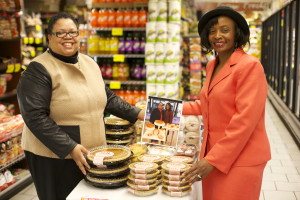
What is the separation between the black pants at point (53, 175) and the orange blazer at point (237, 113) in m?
0.96

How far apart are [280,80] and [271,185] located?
24.6 ft

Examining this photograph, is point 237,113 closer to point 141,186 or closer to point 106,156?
point 141,186

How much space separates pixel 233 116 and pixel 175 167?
1.50 ft

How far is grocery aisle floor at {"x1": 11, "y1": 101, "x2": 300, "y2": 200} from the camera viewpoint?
4266mm

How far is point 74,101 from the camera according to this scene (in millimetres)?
2242

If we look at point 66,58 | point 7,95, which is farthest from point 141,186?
point 7,95

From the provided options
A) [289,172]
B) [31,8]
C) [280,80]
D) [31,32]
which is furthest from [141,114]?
[280,80]

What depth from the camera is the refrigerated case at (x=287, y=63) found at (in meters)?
7.57

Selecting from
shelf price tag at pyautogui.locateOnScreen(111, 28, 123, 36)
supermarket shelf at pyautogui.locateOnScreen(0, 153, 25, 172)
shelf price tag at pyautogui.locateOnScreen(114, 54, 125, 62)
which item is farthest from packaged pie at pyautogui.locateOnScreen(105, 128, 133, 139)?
shelf price tag at pyautogui.locateOnScreen(111, 28, 123, 36)

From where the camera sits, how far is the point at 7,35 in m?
4.66

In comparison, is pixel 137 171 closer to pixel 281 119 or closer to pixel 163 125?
pixel 163 125

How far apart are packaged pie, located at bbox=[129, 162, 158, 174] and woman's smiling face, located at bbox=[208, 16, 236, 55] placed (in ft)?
2.62

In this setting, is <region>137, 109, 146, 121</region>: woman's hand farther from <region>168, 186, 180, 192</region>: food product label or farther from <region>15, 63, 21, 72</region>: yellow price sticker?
<region>15, 63, 21, 72</region>: yellow price sticker

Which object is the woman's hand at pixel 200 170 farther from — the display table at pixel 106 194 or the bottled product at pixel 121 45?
the bottled product at pixel 121 45
